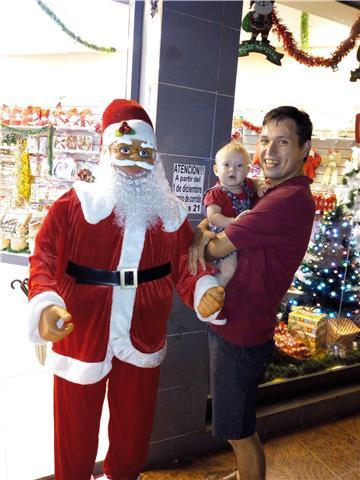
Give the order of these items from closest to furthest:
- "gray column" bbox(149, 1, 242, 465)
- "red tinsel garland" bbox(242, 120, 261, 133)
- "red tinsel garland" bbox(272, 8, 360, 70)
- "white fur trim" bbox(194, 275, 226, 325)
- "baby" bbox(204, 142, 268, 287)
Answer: "white fur trim" bbox(194, 275, 226, 325)
"baby" bbox(204, 142, 268, 287)
"gray column" bbox(149, 1, 242, 465)
"red tinsel garland" bbox(272, 8, 360, 70)
"red tinsel garland" bbox(242, 120, 261, 133)

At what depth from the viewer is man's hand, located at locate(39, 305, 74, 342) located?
4.14 ft

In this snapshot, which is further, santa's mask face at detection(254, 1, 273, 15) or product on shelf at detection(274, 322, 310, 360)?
product on shelf at detection(274, 322, 310, 360)

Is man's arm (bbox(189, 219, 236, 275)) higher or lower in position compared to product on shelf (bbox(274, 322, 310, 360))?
higher

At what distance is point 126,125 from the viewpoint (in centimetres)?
148

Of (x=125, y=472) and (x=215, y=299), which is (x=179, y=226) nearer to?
(x=215, y=299)

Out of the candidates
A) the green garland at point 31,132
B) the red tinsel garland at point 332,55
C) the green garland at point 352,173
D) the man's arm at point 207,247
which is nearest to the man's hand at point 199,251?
the man's arm at point 207,247

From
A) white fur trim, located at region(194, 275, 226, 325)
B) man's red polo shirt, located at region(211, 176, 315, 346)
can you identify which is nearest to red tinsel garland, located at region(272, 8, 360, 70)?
man's red polo shirt, located at region(211, 176, 315, 346)

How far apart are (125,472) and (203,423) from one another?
79 centimetres

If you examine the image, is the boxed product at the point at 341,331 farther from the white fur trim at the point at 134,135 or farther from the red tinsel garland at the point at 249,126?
the white fur trim at the point at 134,135

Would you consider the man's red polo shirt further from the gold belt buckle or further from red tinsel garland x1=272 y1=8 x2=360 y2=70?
red tinsel garland x1=272 y1=8 x2=360 y2=70

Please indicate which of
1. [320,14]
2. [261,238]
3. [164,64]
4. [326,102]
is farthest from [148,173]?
[326,102]

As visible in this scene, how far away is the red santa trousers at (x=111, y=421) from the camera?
1.52 metres

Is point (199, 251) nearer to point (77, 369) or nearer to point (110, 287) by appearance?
point (110, 287)

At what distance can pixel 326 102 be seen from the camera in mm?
3824
